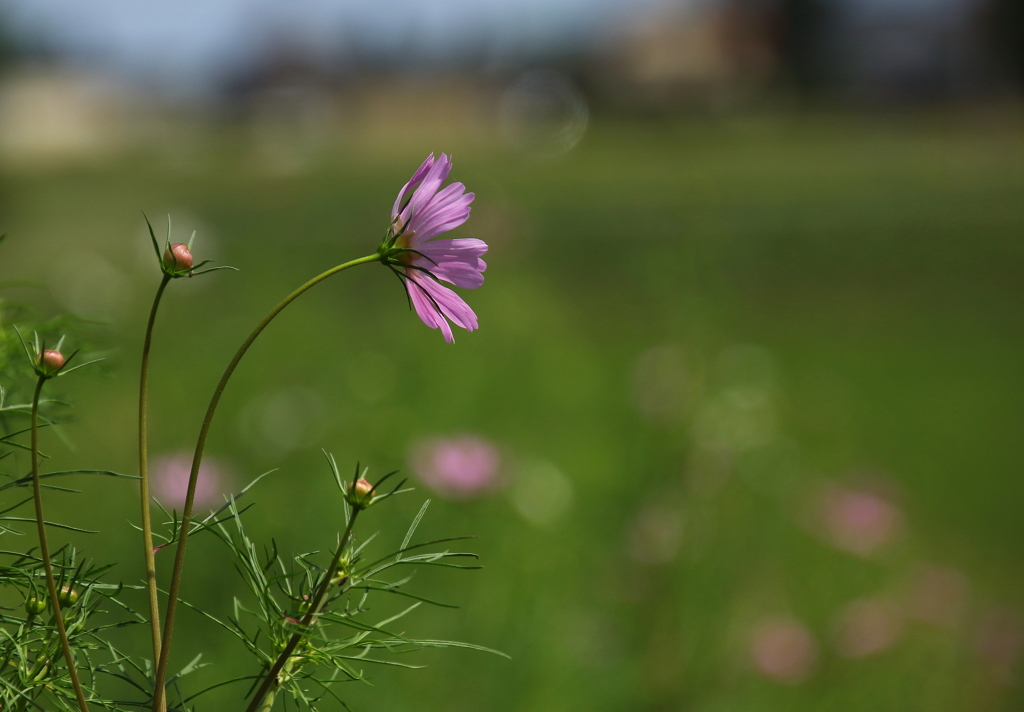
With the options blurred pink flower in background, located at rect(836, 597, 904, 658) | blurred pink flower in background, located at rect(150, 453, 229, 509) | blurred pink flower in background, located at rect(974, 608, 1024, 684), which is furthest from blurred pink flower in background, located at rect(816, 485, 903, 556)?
blurred pink flower in background, located at rect(150, 453, 229, 509)

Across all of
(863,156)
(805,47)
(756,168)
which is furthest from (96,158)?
(805,47)

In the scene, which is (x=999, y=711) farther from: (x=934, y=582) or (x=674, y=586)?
(x=674, y=586)

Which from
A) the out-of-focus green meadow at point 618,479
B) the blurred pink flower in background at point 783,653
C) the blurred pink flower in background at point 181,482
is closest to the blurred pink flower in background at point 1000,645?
the out-of-focus green meadow at point 618,479

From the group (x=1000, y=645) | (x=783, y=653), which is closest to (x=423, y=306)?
(x=783, y=653)

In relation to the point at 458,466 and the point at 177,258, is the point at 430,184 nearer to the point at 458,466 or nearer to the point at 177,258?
the point at 177,258

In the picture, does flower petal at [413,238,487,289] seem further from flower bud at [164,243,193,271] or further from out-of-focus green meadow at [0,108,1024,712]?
out-of-focus green meadow at [0,108,1024,712]

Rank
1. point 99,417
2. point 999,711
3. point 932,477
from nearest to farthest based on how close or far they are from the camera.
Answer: point 999,711
point 99,417
point 932,477
